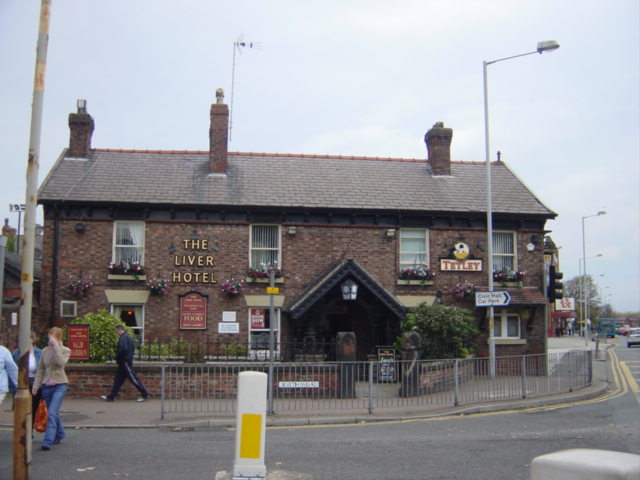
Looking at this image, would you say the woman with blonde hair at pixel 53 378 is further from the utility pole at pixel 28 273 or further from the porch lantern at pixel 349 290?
the porch lantern at pixel 349 290

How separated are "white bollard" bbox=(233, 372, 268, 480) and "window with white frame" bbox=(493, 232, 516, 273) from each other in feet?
53.5

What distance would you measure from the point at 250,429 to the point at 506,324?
16.5 meters

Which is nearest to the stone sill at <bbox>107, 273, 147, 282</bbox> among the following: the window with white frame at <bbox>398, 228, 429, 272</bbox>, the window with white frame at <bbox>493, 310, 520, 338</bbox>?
the window with white frame at <bbox>398, 228, 429, 272</bbox>

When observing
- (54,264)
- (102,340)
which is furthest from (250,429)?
(54,264)

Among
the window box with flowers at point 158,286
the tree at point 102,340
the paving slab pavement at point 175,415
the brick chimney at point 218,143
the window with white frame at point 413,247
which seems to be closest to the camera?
the paving slab pavement at point 175,415

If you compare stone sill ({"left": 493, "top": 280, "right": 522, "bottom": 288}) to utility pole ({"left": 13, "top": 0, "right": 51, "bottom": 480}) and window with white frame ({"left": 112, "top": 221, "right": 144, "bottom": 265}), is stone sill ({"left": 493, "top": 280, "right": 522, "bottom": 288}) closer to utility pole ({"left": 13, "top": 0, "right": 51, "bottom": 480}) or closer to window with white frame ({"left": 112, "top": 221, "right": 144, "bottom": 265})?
window with white frame ({"left": 112, "top": 221, "right": 144, "bottom": 265})

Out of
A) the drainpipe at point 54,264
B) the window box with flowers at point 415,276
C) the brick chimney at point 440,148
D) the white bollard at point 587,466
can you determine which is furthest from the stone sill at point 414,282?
the white bollard at point 587,466

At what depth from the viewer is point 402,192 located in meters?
22.4

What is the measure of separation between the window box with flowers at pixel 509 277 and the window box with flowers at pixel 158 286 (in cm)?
1030

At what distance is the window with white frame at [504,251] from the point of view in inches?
872

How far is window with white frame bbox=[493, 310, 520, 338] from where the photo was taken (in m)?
21.8

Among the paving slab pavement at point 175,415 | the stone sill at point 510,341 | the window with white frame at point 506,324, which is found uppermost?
the window with white frame at point 506,324

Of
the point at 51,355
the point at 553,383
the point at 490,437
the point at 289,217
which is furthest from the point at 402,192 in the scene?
the point at 51,355

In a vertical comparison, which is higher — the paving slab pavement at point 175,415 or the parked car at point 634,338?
the parked car at point 634,338
